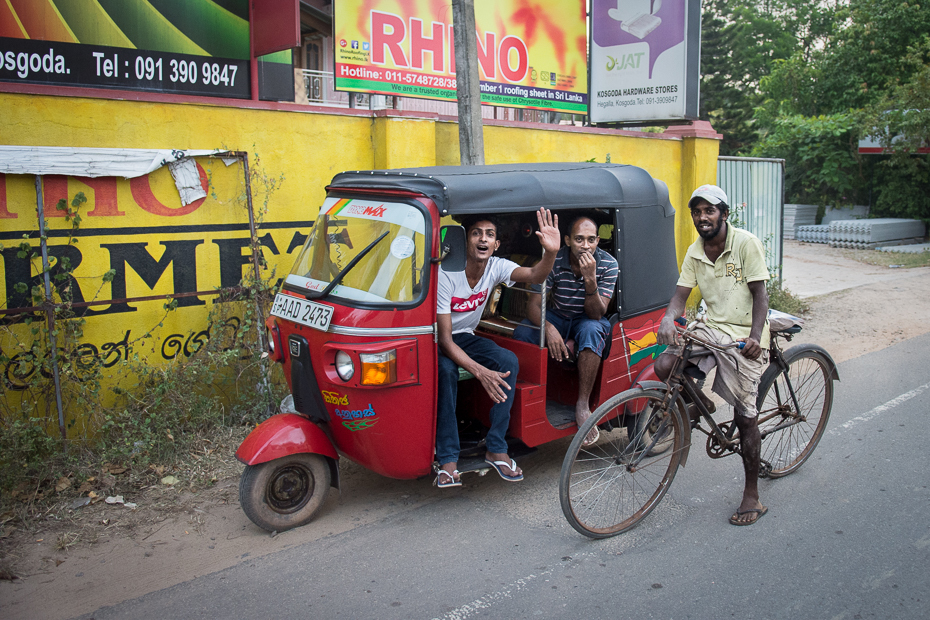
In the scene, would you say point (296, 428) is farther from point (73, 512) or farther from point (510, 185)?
point (510, 185)

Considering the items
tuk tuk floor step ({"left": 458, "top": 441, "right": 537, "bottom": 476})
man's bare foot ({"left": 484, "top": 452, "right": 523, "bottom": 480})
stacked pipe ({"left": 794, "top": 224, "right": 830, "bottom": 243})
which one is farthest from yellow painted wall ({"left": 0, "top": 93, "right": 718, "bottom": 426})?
stacked pipe ({"left": 794, "top": 224, "right": 830, "bottom": 243})

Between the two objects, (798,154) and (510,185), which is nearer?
(510,185)

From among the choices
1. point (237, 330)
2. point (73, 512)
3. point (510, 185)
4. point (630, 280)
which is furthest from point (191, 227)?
point (630, 280)

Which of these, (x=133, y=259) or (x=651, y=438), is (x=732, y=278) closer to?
(x=651, y=438)

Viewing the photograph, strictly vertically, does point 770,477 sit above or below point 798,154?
below

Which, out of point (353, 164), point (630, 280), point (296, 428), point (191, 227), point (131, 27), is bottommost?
point (296, 428)

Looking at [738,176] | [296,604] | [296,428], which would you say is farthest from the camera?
[738,176]

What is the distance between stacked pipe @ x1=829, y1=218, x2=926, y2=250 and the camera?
18.1m

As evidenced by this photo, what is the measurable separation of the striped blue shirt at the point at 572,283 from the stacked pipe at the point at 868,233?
1594cm

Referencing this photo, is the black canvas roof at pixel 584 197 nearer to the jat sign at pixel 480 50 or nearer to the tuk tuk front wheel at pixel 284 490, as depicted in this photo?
the tuk tuk front wheel at pixel 284 490

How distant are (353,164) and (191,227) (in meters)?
1.62

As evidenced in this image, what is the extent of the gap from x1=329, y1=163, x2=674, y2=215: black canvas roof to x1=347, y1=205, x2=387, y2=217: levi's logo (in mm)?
124

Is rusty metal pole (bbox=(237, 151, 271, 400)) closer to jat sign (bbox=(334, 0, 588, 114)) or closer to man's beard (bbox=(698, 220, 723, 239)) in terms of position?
jat sign (bbox=(334, 0, 588, 114))

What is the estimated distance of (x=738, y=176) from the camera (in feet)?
34.8
